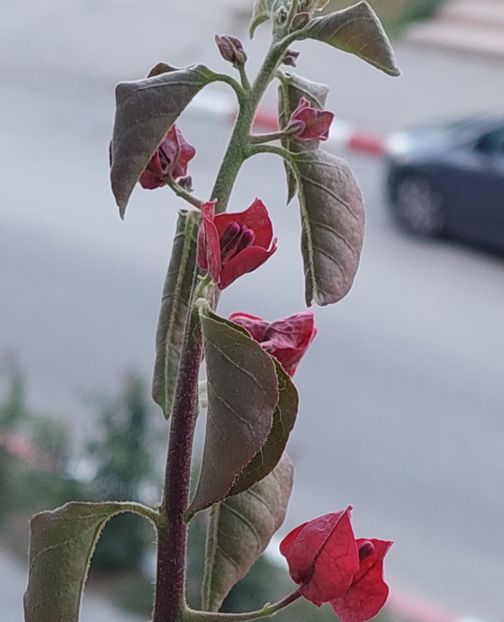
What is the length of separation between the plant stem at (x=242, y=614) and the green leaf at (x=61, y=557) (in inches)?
1.6

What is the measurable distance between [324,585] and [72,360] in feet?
10.2

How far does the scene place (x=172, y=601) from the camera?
44cm

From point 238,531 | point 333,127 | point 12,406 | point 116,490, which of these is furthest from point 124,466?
point 333,127

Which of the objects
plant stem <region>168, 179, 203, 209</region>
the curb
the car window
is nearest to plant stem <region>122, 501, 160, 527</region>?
plant stem <region>168, 179, 203, 209</region>

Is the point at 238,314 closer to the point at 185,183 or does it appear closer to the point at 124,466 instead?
the point at 185,183

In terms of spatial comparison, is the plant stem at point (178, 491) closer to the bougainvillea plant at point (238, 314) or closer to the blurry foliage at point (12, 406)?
the bougainvillea plant at point (238, 314)

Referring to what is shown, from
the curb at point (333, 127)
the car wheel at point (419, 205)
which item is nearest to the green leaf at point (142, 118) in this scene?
the car wheel at point (419, 205)

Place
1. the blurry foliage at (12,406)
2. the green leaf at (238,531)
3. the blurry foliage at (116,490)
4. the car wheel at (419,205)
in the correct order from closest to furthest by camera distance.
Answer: the green leaf at (238,531) → the blurry foliage at (116,490) → the blurry foliage at (12,406) → the car wheel at (419,205)

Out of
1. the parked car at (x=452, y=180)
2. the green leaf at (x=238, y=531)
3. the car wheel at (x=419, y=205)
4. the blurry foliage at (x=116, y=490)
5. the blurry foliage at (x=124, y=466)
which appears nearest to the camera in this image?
the green leaf at (x=238, y=531)

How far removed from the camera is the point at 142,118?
0.40 metres

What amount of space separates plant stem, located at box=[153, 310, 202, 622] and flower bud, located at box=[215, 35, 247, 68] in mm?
93

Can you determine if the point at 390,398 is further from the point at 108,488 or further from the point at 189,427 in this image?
the point at 189,427

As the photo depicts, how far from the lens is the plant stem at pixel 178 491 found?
1.34ft

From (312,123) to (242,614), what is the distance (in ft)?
0.54
